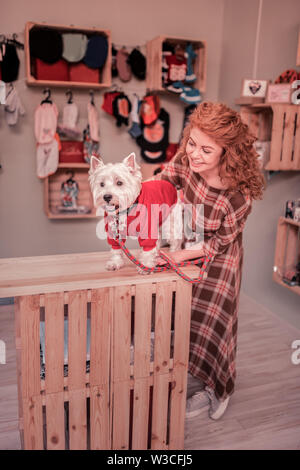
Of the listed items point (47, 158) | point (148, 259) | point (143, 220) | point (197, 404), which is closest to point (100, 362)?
point (148, 259)

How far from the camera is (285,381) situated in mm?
2359

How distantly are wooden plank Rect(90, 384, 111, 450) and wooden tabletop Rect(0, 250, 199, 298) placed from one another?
40 centimetres

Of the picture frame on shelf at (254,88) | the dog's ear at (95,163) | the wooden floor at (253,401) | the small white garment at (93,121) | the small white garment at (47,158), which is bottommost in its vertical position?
the wooden floor at (253,401)

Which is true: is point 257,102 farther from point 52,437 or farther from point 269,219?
point 52,437

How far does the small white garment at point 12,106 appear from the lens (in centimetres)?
338

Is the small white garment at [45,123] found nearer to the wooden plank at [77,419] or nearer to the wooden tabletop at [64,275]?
the wooden tabletop at [64,275]

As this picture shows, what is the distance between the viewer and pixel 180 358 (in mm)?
1587

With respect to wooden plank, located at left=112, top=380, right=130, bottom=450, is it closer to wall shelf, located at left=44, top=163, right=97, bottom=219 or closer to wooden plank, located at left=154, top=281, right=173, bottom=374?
wooden plank, located at left=154, top=281, right=173, bottom=374

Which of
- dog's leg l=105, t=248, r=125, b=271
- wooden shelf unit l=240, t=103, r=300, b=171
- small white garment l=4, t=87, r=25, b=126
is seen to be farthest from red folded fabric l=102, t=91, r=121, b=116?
dog's leg l=105, t=248, r=125, b=271

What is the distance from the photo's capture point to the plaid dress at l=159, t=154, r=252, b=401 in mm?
1713

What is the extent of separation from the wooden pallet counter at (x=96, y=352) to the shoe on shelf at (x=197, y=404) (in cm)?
42

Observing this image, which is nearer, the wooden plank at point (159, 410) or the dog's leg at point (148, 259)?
the dog's leg at point (148, 259)

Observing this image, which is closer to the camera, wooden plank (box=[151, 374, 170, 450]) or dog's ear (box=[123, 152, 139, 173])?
dog's ear (box=[123, 152, 139, 173])

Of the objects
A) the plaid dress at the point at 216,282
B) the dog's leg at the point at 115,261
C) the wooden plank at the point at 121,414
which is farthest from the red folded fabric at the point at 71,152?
the wooden plank at the point at 121,414
